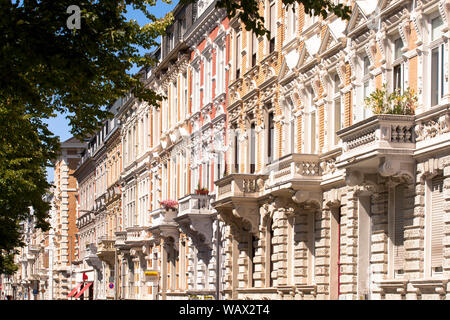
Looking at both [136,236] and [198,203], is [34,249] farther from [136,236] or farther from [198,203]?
[198,203]

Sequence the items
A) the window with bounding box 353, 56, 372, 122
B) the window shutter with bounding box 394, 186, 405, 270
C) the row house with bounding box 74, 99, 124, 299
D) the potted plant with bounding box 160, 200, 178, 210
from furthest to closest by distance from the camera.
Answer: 1. the row house with bounding box 74, 99, 124, 299
2. the potted plant with bounding box 160, 200, 178, 210
3. the window with bounding box 353, 56, 372, 122
4. the window shutter with bounding box 394, 186, 405, 270

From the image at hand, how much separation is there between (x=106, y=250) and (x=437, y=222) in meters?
51.3

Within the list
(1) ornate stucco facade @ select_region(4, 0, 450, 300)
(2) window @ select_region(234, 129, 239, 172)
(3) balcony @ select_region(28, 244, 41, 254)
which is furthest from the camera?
(3) balcony @ select_region(28, 244, 41, 254)

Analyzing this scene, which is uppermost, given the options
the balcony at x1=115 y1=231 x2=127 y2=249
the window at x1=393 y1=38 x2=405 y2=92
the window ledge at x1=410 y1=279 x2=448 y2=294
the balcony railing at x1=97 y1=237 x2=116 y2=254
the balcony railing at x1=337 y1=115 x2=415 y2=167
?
the window at x1=393 y1=38 x2=405 y2=92

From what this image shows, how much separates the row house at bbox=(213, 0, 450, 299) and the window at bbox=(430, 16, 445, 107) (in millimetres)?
28

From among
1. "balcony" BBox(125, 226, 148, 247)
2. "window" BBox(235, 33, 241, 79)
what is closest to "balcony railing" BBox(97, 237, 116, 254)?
"balcony" BBox(125, 226, 148, 247)

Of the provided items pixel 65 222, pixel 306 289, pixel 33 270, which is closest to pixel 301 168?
pixel 306 289

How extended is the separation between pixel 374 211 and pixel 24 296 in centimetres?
11358

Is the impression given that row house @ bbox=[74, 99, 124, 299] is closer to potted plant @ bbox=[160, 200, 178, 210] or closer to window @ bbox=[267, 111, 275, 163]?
potted plant @ bbox=[160, 200, 178, 210]

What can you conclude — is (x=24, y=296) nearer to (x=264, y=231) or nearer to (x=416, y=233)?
(x=264, y=231)

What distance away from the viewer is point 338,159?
24344 millimetres

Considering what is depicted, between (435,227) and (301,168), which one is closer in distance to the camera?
(435,227)

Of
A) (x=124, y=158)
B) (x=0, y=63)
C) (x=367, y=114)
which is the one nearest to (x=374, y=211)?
(x=367, y=114)

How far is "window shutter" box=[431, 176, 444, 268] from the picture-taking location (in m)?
19.1
